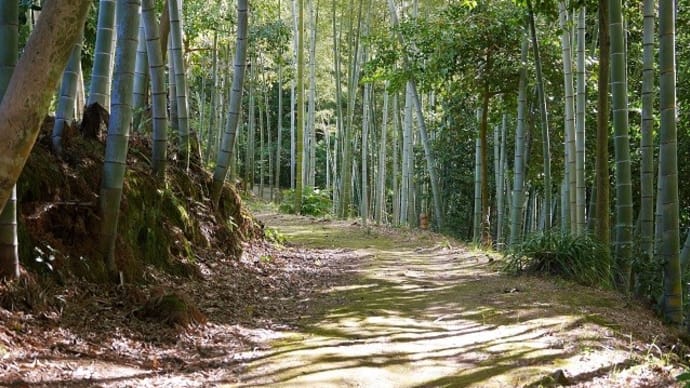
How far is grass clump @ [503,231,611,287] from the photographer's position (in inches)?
236

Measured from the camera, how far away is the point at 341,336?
4.23m

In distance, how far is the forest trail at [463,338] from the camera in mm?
3354

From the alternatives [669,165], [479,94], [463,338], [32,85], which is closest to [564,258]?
[669,165]

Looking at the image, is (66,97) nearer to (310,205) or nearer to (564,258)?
(564,258)

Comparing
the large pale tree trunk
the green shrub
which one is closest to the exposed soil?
the large pale tree trunk

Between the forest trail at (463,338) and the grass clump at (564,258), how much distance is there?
0.79 feet

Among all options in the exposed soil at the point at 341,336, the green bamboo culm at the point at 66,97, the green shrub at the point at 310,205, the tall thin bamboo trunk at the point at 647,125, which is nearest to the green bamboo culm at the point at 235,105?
the exposed soil at the point at 341,336

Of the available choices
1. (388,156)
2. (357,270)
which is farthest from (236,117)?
(388,156)

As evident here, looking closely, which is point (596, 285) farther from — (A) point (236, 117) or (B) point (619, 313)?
(A) point (236, 117)

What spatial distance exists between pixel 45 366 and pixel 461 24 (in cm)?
810

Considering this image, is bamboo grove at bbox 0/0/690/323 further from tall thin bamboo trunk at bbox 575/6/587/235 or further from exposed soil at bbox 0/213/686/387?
exposed soil at bbox 0/213/686/387

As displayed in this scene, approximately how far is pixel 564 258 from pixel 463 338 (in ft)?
8.02

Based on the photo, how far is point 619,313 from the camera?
4.97 metres

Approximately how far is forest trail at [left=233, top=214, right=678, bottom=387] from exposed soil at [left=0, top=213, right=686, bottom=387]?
12mm
